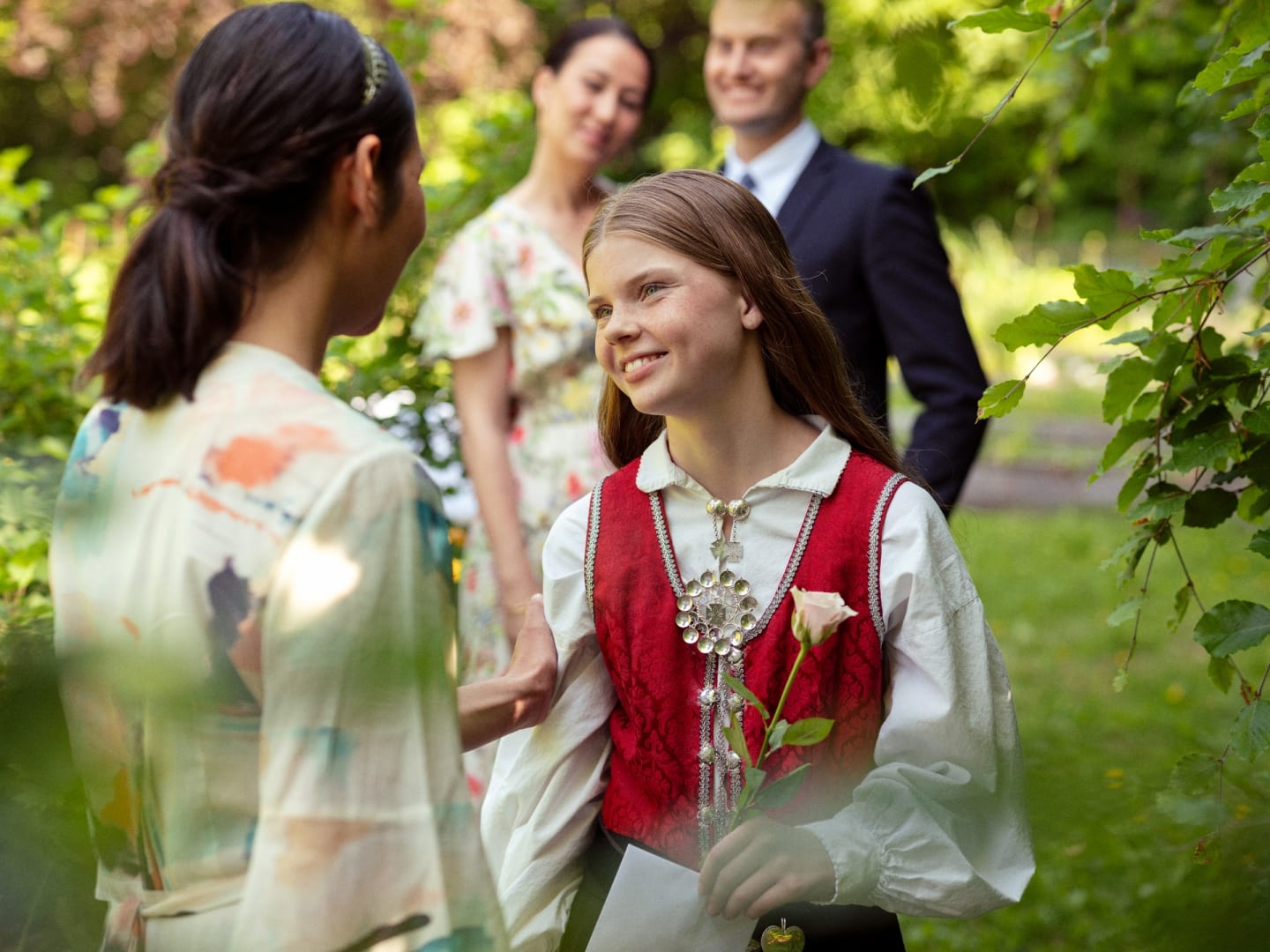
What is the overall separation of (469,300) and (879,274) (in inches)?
40.8

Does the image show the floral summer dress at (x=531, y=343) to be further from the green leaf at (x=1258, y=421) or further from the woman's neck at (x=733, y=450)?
the green leaf at (x=1258, y=421)

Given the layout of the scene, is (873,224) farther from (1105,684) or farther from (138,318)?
(1105,684)

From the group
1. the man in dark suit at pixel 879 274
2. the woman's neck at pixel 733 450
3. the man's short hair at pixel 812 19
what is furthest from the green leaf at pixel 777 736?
the man's short hair at pixel 812 19

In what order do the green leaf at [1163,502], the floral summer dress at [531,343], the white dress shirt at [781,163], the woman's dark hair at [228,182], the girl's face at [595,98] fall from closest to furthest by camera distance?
the woman's dark hair at [228,182] < the green leaf at [1163,502] < the white dress shirt at [781,163] < the floral summer dress at [531,343] < the girl's face at [595,98]

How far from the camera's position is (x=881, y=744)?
174 cm

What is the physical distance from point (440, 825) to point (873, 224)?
1982 millimetres

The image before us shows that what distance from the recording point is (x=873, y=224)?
287 cm

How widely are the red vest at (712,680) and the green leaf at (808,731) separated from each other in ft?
0.51

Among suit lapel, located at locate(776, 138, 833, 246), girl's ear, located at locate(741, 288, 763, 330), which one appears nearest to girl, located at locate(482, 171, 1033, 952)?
girl's ear, located at locate(741, 288, 763, 330)

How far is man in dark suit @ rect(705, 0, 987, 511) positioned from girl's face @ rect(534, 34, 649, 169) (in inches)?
17.1

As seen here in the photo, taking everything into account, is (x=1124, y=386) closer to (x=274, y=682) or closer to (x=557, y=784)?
(x=557, y=784)

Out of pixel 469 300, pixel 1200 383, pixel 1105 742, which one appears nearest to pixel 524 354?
pixel 469 300

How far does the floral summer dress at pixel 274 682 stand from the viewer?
1174mm

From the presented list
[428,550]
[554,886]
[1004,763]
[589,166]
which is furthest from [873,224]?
[428,550]
